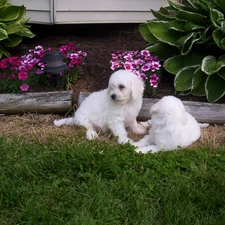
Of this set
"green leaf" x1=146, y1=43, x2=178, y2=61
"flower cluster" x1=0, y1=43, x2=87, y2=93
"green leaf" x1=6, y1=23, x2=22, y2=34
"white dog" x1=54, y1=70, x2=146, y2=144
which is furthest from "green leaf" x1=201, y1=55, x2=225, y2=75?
"green leaf" x1=6, y1=23, x2=22, y2=34

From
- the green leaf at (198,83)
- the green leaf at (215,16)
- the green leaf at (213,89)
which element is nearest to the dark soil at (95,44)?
the green leaf at (198,83)

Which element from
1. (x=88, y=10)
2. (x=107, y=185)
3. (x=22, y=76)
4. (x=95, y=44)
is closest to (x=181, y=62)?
(x=95, y=44)

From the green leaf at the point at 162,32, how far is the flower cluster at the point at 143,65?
28 centimetres

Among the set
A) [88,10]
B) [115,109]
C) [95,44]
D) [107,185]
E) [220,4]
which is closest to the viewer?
[107,185]

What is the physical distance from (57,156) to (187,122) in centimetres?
147

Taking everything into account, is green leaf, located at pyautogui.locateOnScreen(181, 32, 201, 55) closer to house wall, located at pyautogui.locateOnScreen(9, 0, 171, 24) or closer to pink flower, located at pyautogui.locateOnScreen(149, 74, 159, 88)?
pink flower, located at pyautogui.locateOnScreen(149, 74, 159, 88)

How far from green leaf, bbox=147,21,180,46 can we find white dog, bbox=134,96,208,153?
1.48 metres

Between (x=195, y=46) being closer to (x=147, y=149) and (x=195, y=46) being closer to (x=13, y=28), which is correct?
(x=147, y=149)

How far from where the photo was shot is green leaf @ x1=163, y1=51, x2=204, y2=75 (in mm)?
5422

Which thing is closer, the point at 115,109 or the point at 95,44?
the point at 115,109

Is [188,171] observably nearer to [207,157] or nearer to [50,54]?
[207,157]

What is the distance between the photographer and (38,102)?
5.19 m

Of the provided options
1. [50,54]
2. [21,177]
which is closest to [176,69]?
[50,54]

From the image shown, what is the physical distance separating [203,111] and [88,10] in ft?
9.11
